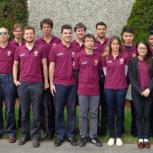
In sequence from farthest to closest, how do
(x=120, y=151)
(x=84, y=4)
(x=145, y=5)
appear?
(x=84, y=4) < (x=145, y=5) < (x=120, y=151)

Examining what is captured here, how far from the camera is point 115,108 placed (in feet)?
24.9

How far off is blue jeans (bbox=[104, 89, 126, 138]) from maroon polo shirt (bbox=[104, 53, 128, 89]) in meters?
0.09

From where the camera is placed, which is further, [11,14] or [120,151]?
[11,14]

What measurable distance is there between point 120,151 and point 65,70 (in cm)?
158

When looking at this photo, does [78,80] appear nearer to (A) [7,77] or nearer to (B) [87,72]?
(B) [87,72]

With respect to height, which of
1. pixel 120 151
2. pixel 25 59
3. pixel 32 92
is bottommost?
pixel 120 151

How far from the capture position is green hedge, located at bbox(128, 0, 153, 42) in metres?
9.84

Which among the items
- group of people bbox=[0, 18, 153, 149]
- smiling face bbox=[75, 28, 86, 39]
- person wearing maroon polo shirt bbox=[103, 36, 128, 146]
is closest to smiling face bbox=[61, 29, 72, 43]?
group of people bbox=[0, 18, 153, 149]

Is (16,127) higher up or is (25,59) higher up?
(25,59)

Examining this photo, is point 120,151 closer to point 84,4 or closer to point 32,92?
point 32,92

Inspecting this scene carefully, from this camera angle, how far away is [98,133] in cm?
812

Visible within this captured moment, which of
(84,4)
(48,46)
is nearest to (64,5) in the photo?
(84,4)

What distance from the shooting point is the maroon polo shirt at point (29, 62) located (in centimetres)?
741

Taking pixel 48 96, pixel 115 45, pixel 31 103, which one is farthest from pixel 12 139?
pixel 115 45
